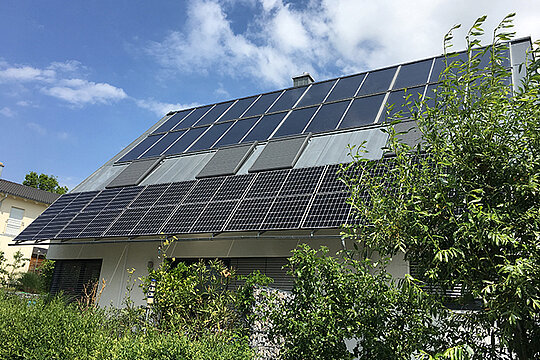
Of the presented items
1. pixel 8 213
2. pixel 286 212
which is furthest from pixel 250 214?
pixel 8 213

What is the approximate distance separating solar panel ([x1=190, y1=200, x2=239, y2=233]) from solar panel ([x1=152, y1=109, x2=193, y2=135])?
9.67 metres

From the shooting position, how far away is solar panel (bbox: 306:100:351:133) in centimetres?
1472

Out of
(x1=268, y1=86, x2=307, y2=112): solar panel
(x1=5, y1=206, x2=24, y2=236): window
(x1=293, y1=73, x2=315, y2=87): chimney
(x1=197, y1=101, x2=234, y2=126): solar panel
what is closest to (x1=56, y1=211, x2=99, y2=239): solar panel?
(x1=197, y1=101, x2=234, y2=126): solar panel

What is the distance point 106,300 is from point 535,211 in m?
13.2

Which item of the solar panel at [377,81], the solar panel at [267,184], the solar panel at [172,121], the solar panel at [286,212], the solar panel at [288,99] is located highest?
the solar panel at [377,81]

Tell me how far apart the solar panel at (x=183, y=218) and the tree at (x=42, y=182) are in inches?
1876

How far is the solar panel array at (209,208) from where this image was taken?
1014cm

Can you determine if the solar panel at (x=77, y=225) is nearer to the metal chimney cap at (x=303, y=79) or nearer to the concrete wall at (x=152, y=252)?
the concrete wall at (x=152, y=252)

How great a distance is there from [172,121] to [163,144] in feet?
10.9

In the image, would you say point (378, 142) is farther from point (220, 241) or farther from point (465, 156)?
point (465, 156)

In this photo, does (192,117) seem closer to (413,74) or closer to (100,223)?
(100,223)

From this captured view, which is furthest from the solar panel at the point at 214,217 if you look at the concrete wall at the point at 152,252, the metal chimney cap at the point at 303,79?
the metal chimney cap at the point at 303,79

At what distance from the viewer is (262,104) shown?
1894cm

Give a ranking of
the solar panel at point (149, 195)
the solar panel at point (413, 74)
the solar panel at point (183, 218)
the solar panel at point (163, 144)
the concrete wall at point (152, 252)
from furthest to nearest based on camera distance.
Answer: the solar panel at point (163, 144), the solar panel at point (413, 74), the solar panel at point (149, 195), the solar panel at point (183, 218), the concrete wall at point (152, 252)
